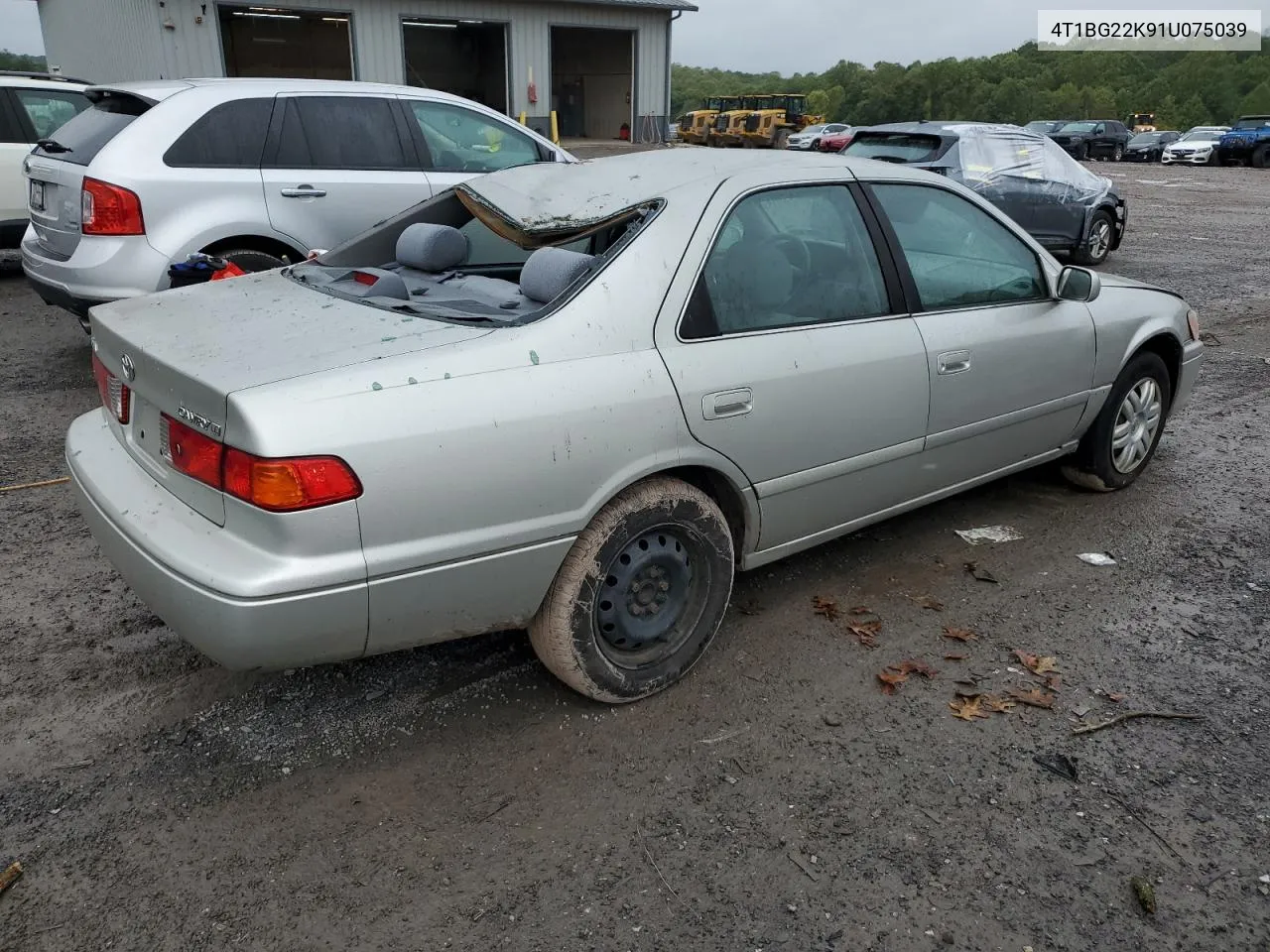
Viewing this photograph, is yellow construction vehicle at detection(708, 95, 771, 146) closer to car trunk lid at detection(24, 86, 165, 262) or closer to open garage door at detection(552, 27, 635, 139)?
open garage door at detection(552, 27, 635, 139)

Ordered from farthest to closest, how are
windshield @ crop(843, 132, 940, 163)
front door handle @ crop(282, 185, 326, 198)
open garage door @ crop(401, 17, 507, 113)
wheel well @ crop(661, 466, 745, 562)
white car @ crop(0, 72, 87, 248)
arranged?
1. open garage door @ crop(401, 17, 507, 113)
2. windshield @ crop(843, 132, 940, 163)
3. white car @ crop(0, 72, 87, 248)
4. front door handle @ crop(282, 185, 326, 198)
5. wheel well @ crop(661, 466, 745, 562)

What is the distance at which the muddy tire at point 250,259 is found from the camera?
19.3ft

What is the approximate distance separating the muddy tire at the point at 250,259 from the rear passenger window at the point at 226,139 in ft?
1.62

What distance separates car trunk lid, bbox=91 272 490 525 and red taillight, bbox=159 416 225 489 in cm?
2

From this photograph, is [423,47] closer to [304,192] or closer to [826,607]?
[304,192]

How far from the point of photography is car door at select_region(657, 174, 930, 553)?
299 cm

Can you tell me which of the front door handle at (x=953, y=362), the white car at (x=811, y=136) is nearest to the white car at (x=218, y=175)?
the front door handle at (x=953, y=362)

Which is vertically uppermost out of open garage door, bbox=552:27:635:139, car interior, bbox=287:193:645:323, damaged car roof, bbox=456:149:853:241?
open garage door, bbox=552:27:635:139

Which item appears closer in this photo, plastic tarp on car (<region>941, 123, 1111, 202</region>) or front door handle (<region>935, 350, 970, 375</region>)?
front door handle (<region>935, 350, 970, 375</region>)

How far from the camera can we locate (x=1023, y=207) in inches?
434

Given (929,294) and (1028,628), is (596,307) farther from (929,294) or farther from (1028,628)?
(1028,628)

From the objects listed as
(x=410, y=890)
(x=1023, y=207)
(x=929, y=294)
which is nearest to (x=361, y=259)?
(x=929, y=294)

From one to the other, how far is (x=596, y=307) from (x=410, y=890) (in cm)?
158

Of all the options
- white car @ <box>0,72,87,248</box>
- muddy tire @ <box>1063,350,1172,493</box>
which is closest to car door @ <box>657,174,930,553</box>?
muddy tire @ <box>1063,350,1172,493</box>
